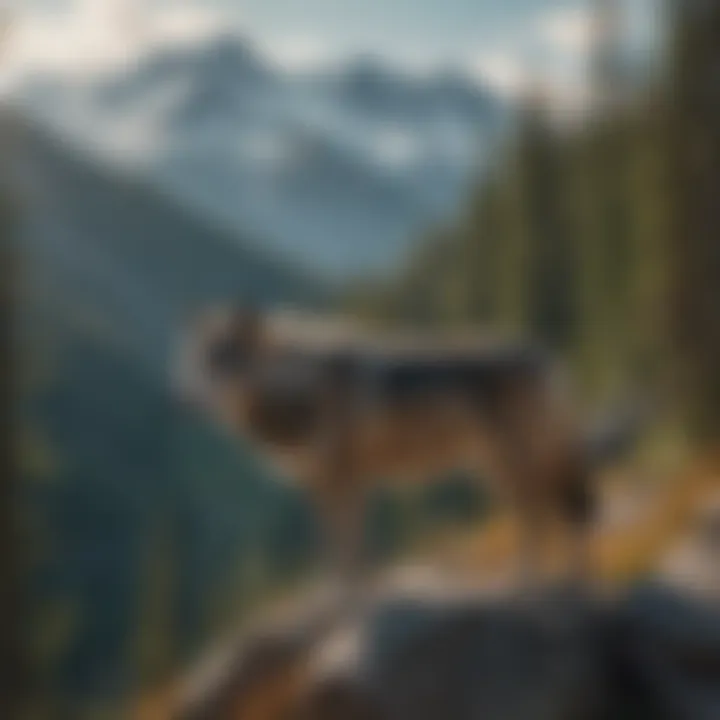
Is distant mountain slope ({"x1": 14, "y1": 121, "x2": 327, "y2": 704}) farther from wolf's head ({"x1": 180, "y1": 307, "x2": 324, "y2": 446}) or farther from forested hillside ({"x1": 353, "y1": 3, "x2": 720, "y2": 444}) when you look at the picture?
forested hillside ({"x1": 353, "y1": 3, "x2": 720, "y2": 444})

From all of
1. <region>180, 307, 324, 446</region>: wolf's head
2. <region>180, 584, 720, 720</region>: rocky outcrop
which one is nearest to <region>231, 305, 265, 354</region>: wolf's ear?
<region>180, 307, 324, 446</region>: wolf's head

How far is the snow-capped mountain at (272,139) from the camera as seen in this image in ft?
7.18

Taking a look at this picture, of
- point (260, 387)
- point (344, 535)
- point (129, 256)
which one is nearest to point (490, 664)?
point (344, 535)

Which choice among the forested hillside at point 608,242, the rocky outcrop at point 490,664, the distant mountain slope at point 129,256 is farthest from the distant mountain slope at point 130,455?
the forested hillside at point 608,242

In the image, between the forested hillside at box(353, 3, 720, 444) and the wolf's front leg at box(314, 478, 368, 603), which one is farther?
the forested hillside at box(353, 3, 720, 444)

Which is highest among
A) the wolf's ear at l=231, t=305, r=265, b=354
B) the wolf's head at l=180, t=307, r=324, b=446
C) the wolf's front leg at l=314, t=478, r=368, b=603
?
the wolf's ear at l=231, t=305, r=265, b=354

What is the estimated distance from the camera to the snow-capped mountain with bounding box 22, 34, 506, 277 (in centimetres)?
219

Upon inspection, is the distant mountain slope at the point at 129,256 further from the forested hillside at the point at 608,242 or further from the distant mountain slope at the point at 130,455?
the forested hillside at the point at 608,242

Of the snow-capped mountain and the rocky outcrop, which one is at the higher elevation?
the snow-capped mountain

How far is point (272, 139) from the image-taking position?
2.21 m

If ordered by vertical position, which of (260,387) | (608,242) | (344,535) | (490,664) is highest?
(608,242)

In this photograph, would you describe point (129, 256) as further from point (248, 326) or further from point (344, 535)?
point (344, 535)

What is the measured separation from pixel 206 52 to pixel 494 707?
1.06 metres

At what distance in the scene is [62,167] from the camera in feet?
8.00
